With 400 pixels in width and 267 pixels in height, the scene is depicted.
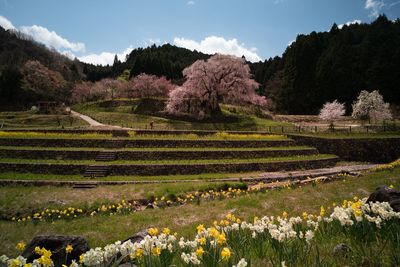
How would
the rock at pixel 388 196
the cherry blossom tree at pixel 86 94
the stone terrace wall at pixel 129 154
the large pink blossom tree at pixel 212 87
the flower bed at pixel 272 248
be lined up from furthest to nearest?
the cherry blossom tree at pixel 86 94
the large pink blossom tree at pixel 212 87
the stone terrace wall at pixel 129 154
the rock at pixel 388 196
the flower bed at pixel 272 248

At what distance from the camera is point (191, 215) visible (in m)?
11.4

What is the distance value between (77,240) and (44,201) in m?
13.2

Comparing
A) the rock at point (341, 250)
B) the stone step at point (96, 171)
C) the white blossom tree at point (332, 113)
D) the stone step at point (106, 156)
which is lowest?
the stone step at point (96, 171)

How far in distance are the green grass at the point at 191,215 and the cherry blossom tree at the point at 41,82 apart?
258 ft

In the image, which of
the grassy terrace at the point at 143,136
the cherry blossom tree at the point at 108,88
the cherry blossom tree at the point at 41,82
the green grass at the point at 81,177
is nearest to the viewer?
the green grass at the point at 81,177

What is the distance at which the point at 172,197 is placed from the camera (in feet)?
54.2

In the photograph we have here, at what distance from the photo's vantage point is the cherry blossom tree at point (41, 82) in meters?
77.9

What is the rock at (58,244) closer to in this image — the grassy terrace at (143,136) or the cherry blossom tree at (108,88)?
the grassy terrace at (143,136)

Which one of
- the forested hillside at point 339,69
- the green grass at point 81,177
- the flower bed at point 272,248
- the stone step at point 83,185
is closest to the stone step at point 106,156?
the green grass at point 81,177

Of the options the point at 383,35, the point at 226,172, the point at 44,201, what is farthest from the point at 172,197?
the point at 383,35

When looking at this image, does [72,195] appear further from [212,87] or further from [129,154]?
[212,87]

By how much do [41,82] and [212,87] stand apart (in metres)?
58.1

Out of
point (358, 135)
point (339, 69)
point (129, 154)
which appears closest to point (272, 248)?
point (129, 154)

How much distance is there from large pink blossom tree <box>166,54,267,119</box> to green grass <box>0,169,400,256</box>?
36.8 meters
